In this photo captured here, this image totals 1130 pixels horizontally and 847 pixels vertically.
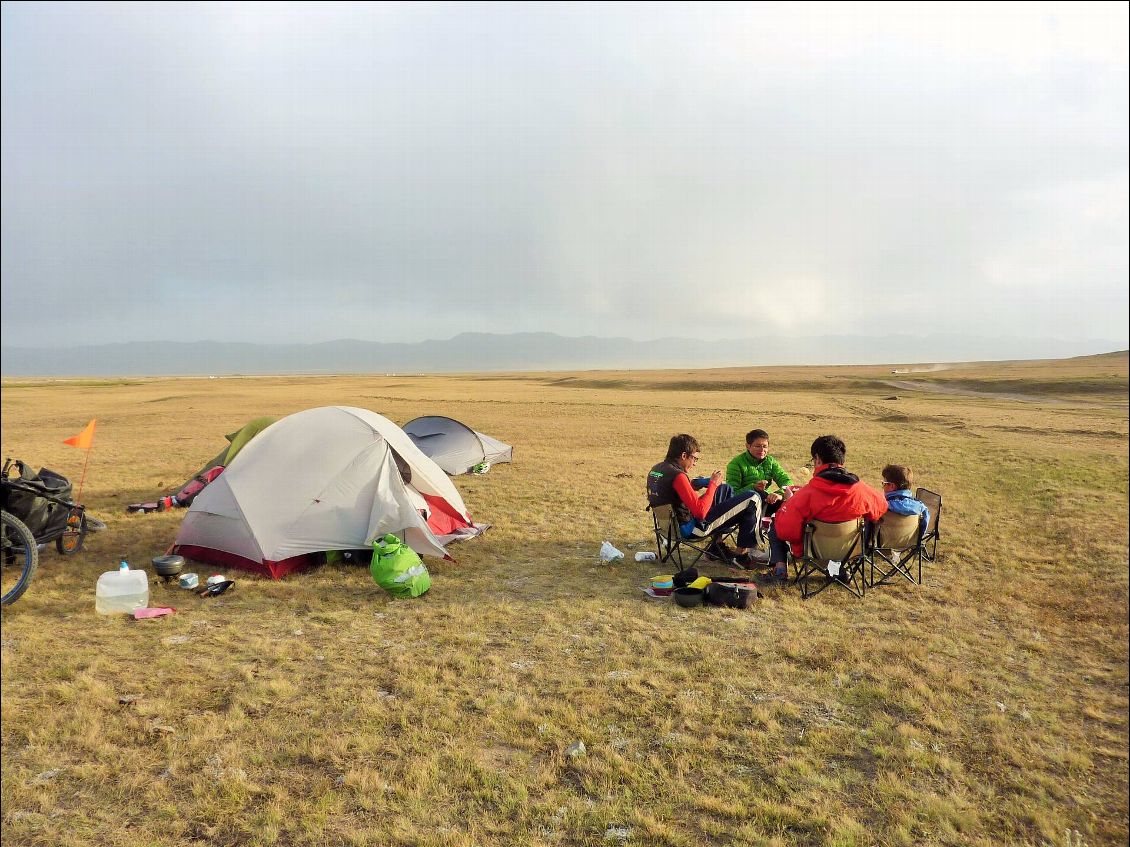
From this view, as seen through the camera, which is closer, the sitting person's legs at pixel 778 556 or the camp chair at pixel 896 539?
the camp chair at pixel 896 539

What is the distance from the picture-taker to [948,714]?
5.04 meters

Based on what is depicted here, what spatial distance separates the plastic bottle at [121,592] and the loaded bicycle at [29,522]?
2.39ft

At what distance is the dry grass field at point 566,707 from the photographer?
388 centimetres

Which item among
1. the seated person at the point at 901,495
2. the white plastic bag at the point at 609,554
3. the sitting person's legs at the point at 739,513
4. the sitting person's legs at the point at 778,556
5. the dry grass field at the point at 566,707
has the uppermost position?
the seated person at the point at 901,495

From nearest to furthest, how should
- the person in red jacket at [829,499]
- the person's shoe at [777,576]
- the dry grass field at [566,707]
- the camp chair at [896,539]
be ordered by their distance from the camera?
the dry grass field at [566,707] < the person in red jacket at [829,499] < the camp chair at [896,539] < the person's shoe at [777,576]

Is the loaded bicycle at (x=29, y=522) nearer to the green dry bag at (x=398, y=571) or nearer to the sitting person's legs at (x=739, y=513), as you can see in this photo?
the green dry bag at (x=398, y=571)

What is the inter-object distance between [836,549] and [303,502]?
7139 millimetres

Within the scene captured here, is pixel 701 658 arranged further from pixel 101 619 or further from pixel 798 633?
pixel 101 619

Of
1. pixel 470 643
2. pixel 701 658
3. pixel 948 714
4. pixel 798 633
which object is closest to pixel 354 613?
pixel 470 643

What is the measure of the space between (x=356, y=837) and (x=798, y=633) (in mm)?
4809

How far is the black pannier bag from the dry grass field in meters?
0.68

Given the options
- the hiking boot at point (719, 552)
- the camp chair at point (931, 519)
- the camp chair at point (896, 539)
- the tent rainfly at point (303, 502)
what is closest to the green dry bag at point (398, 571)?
the tent rainfly at point (303, 502)

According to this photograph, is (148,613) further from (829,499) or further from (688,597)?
(829,499)

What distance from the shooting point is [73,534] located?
8672 mm
